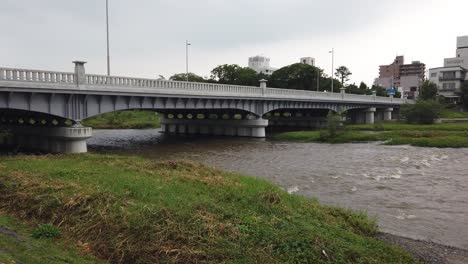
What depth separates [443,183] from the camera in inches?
862

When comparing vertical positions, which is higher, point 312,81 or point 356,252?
point 312,81

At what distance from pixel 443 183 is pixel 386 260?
1487 cm

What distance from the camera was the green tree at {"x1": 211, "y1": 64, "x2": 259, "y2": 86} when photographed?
11619 centimetres

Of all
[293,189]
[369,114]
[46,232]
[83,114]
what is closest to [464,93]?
[369,114]

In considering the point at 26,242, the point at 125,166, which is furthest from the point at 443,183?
the point at 26,242

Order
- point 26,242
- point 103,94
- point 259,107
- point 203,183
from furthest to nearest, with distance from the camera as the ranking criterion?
point 259,107, point 103,94, point 203,183, point 26,242

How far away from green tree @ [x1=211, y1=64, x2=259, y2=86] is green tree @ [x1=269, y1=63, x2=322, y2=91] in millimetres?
7269

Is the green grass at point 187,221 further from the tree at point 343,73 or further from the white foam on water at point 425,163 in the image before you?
the tree at point 343,73

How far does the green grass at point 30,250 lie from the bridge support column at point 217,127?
148 feet

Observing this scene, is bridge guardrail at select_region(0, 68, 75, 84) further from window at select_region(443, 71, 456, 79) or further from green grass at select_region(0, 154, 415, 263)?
window at select_region(443, 71, 456, 79)

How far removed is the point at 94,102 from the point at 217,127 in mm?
28051

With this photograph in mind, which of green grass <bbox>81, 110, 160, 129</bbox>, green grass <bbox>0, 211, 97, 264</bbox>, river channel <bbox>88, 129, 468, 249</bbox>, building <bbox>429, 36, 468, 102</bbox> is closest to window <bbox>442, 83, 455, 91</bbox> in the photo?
building <bbox>429, 36, 468, 102</bbox>

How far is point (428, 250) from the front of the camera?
36.3 ft

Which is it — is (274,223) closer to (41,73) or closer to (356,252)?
(356,252)
